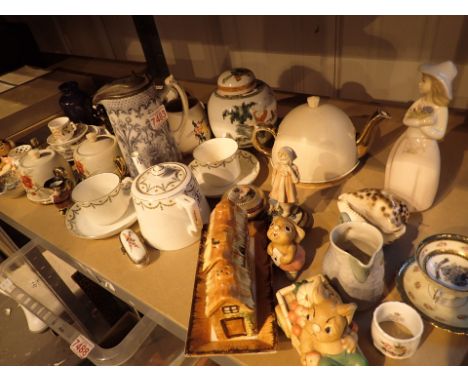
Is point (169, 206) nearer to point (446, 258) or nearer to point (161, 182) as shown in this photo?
Result: point (161, 182)

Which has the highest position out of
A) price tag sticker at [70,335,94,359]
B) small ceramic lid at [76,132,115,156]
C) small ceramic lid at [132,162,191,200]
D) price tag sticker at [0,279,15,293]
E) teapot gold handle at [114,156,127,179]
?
small ceramic lid at [132,162,191,200]

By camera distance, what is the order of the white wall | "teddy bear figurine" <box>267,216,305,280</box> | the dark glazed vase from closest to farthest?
"teddy bear figurine" <box>267,216,305,280</box>, the white wall, the dark glazed vase

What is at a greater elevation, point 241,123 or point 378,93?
point 241,123

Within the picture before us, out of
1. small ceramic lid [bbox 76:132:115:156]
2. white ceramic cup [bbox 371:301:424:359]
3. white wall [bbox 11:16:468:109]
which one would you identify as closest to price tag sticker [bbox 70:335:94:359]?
small ceramic lid [bbox 76:132:115:156]

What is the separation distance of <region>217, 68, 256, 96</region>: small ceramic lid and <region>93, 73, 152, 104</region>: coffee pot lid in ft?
0.65

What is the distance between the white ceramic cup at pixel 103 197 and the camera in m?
0.77

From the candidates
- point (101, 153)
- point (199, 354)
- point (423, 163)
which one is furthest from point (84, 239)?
point (423, 163)

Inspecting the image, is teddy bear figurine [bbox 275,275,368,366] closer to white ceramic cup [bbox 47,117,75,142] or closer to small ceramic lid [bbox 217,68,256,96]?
small ceramic lid [bbox 217,68,256,96]

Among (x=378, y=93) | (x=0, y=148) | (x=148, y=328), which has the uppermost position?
(x=0, y=148)

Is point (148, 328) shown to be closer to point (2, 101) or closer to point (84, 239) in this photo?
point (84, 239)

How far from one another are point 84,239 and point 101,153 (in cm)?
21

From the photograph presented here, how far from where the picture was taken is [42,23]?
2.13 m

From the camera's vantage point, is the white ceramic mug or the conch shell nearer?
the conch shell

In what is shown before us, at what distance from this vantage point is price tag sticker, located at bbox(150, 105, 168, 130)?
2.64 feet
